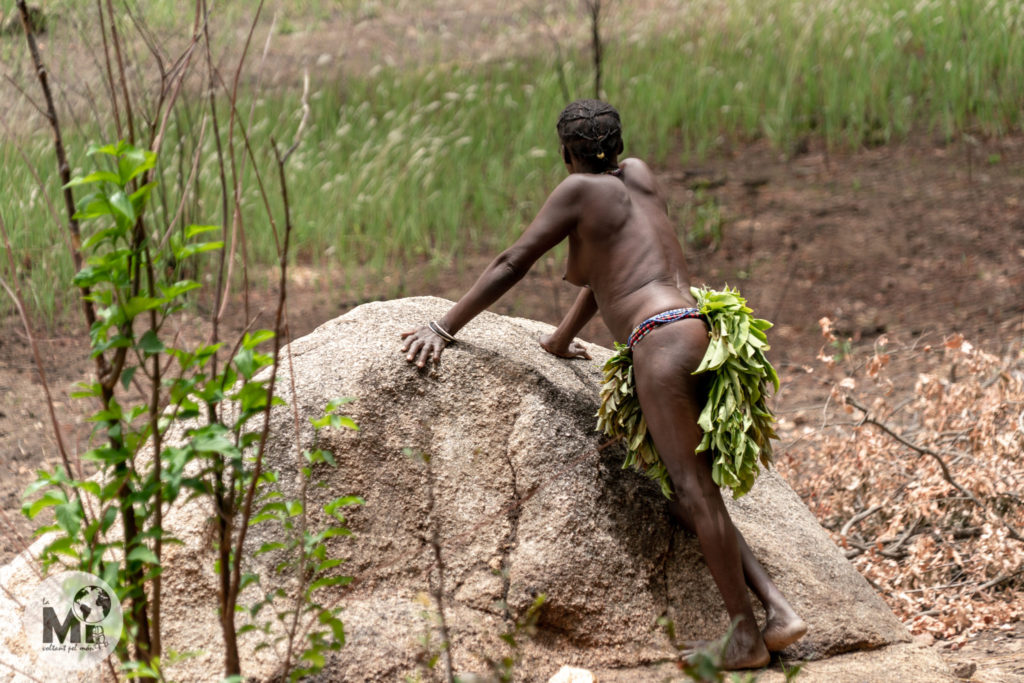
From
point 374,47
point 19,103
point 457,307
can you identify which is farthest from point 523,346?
point 374,47

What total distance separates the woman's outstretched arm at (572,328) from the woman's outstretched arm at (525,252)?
305 mm

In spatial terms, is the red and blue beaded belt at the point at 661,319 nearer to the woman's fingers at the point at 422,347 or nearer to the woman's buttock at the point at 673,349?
the woman's buttock at the point at 673,349

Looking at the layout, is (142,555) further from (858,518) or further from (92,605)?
(858,518)

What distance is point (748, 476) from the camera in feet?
9.98

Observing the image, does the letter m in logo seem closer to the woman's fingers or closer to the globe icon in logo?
the globe icon in logo

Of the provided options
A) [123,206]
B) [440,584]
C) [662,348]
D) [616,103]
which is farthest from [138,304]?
[616,103]

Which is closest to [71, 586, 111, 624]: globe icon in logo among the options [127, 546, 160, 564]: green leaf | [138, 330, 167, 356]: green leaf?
[127, 546, 160, 564]: green leaf

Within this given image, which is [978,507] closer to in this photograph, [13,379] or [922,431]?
[922,431]

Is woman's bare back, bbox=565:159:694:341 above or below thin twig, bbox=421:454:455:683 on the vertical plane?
above

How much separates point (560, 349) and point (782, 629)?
1220 millimetres

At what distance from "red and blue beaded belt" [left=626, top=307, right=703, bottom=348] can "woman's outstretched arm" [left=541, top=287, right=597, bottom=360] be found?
357 mm

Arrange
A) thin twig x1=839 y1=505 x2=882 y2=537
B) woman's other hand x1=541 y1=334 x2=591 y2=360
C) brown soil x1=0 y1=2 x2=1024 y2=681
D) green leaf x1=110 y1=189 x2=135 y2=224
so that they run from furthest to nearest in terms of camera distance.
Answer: brown soil x1=0 y1=2 x2=1024 y2=681 < thin twig x1=839 y1=505 x2=882 y2=537 < woman's other hand x1=541 y1=334 x2=591 y2=360 < green leaf x1=110 y1=189 x2=135 y2=224

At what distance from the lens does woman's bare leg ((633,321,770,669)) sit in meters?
2.98

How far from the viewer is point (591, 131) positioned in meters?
3.26
